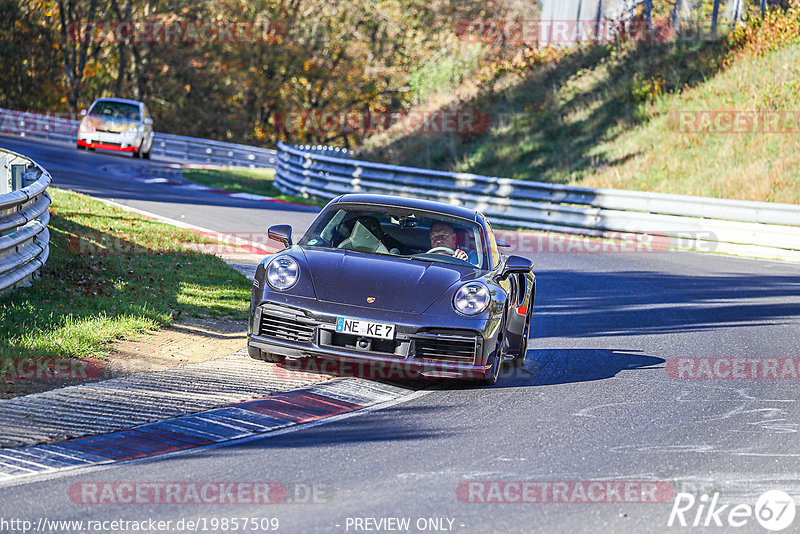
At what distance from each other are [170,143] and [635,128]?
19.4 metres

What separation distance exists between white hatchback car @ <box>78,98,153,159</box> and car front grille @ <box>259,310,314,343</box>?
24.4 meters


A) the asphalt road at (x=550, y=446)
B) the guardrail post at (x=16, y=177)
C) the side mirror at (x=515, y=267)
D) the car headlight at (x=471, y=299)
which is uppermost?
the guardrail post at (x=16, y=177)

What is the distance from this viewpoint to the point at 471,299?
299 inches

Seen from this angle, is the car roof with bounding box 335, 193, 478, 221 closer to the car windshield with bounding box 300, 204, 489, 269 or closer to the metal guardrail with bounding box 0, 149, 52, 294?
the car windshield with bounding box 300, 204, 489, 269

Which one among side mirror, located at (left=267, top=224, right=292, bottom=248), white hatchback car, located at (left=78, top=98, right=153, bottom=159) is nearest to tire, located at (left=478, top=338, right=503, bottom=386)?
side mirror, located at (left=267, top=224, right=292, bottom=248)

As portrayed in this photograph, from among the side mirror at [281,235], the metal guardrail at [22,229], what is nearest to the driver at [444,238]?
the side mirror at [281,235]

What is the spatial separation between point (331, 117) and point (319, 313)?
4963cm

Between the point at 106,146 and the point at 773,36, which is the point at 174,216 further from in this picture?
the point at 773,36

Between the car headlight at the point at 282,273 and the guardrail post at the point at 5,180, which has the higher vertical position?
the guardrail post at the point at 5,180

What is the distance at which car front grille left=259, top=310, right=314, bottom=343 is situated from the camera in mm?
7352

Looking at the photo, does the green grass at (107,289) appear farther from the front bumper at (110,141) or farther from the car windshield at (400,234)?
the front bumper at (110,141)

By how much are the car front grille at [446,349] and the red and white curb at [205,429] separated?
15.0 inches

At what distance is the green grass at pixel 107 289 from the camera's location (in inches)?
314

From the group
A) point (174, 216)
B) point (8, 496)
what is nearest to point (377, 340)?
point (8, 496)
